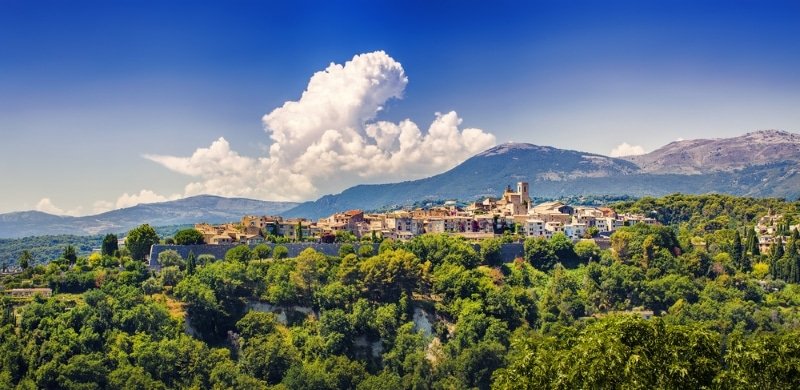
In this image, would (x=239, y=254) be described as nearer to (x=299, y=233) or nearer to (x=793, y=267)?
(x=299, y=233)

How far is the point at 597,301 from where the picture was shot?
50875 millimetres

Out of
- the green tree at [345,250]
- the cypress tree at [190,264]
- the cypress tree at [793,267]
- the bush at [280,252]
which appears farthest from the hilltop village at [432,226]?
the cypress tree at [793,267]

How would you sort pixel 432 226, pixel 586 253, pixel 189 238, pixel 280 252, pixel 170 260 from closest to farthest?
pixel 170 260 < pixel 280 252 < pixel 189 238 < pixel 586 253 < pixel 432 226

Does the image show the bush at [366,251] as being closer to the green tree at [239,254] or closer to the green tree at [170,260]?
the green tree at [239,254]

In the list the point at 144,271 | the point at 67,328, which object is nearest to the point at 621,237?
the point at 144,271

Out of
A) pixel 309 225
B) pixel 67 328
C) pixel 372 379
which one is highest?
pixel 309 225

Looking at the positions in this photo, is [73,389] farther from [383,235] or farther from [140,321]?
[383,235]

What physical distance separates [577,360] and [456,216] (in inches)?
2053

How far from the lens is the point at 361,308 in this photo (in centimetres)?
4606

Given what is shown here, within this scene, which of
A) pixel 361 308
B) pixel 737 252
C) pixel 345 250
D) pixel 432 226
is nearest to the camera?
pixel 361 308

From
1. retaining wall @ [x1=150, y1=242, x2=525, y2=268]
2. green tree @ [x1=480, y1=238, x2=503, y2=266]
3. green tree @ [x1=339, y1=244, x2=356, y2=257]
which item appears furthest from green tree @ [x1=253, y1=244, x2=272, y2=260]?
green tree @ [x1=480, y1=238, x2=503, y2=266]

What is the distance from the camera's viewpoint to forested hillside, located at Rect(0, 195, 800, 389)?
40.3 meters

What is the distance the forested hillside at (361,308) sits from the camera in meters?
40.3

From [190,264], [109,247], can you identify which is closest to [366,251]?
[190,264]
